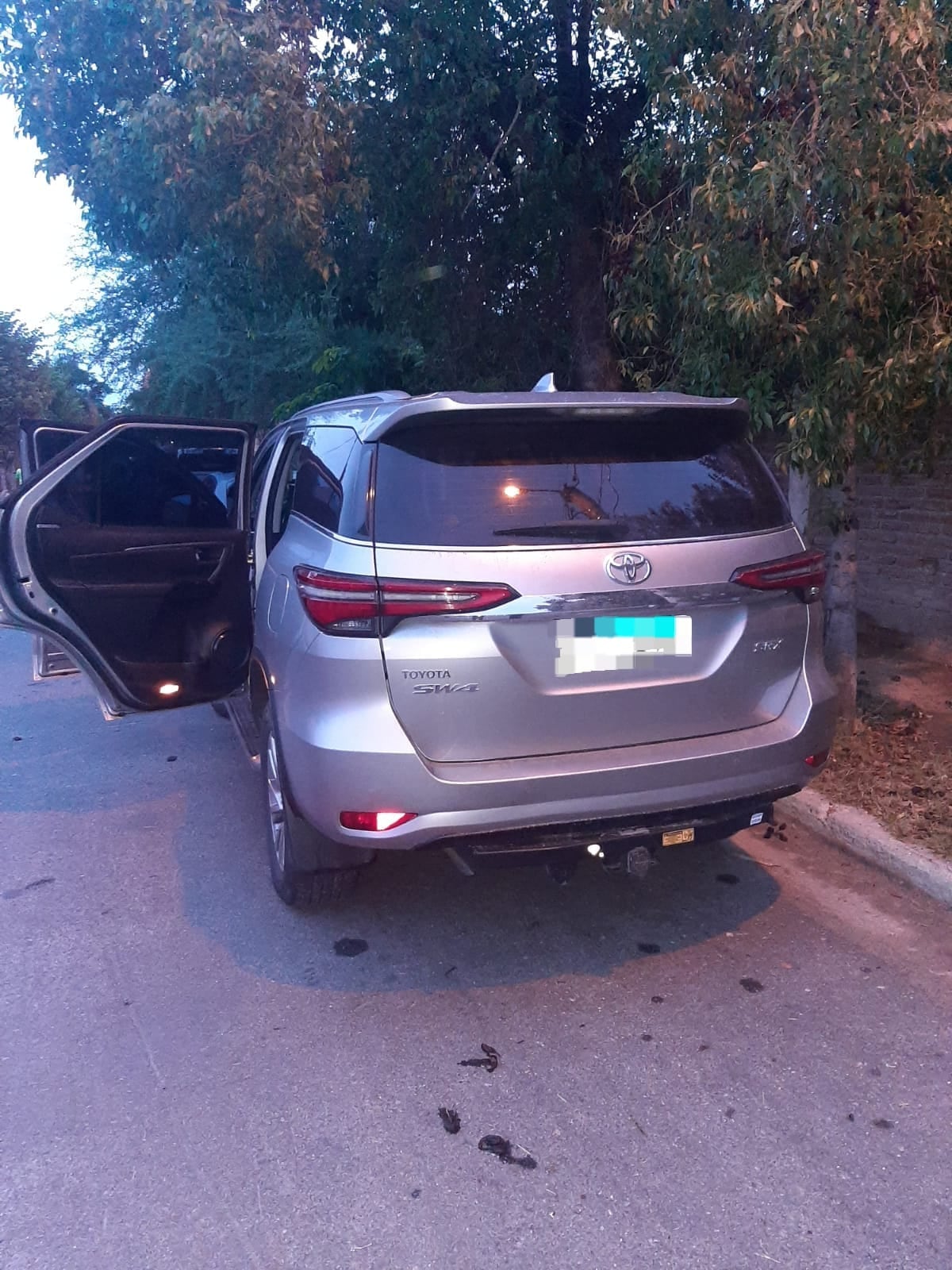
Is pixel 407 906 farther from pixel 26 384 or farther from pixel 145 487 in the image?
pixel 26 384

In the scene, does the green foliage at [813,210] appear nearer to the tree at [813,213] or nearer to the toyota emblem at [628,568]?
the tree at [813,213]

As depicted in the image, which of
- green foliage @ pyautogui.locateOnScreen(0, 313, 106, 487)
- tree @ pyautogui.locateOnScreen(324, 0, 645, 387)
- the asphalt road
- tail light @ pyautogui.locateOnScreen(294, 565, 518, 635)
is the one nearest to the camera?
the asphalt road

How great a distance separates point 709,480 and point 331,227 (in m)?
5.52

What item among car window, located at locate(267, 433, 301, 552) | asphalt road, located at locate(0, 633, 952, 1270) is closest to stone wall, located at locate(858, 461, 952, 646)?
asphalt road, located at locate(0, 633, 952, 1270)

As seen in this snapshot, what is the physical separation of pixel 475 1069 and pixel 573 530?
1709 millimetres

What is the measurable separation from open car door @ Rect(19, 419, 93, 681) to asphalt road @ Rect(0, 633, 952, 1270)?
1.19 m

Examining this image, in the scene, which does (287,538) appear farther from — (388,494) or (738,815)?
(738,815)

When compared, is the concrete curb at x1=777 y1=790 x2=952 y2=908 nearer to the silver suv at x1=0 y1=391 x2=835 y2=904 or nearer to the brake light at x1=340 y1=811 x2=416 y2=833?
the silver suv at x1=0 y1=391 x2=835 y2=904

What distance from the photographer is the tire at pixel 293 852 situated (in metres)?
3.92

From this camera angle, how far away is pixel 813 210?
4.86 metres

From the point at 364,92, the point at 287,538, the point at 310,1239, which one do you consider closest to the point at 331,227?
the point at 364,92

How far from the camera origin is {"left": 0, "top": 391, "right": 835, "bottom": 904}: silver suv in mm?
3229

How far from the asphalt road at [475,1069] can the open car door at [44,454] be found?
1191 millimetres

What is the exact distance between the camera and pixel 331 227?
26.7 feet
